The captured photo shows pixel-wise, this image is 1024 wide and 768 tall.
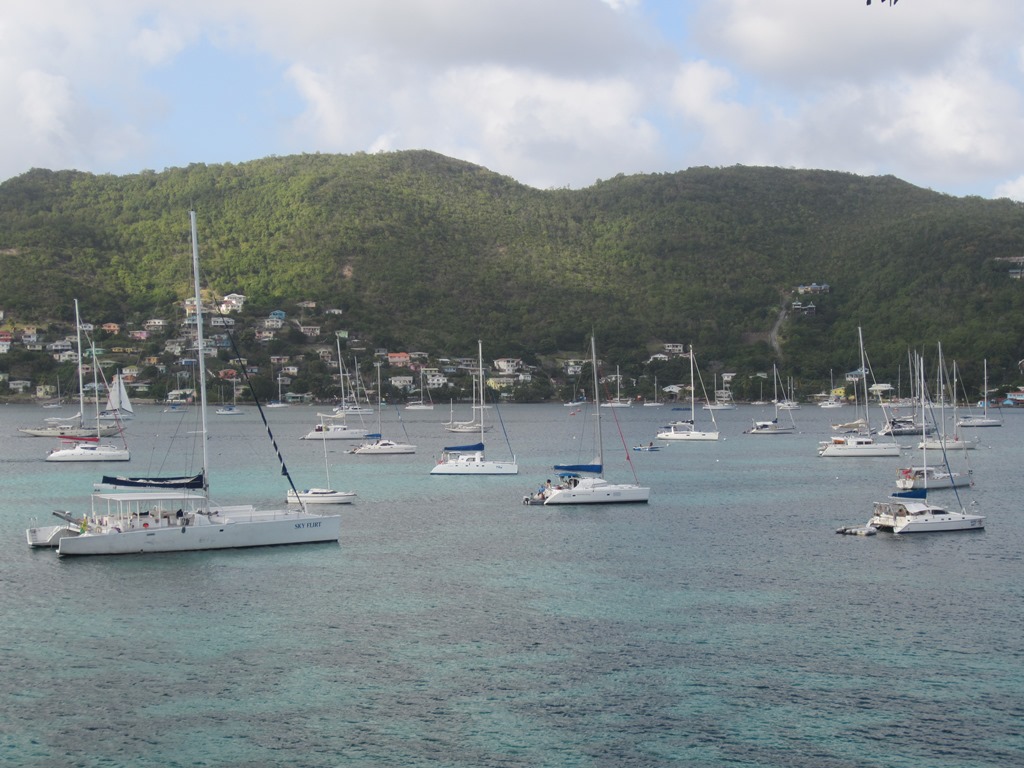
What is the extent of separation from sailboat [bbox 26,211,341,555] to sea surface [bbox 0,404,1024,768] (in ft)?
1.86

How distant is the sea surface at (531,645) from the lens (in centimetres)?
2127

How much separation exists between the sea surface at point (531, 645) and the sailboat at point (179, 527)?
22.3 inches

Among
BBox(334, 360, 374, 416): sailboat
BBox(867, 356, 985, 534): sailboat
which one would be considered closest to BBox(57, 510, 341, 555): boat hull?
BBox(867, 356, 985, 534): sailboat

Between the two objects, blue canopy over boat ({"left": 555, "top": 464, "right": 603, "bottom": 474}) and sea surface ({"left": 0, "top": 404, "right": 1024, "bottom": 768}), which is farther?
blue canopy over boat ({"left": 555, "top": 464, "right": 603, "bottom": 474})

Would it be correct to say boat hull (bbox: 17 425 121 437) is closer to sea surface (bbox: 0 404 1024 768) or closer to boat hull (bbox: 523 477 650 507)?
sea surface (bbox: 0 404 1024 768)

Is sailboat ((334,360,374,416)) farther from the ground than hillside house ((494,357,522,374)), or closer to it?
closer to it

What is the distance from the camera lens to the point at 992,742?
A: 21.2m

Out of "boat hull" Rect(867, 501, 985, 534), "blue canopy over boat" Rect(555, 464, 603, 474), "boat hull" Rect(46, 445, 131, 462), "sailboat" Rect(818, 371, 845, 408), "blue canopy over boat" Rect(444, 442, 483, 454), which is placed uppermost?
"sailboat" Rect(818, 371, 845, 408)

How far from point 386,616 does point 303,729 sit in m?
8.45

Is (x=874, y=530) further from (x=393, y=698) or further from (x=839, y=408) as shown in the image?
(x=839, y=408)

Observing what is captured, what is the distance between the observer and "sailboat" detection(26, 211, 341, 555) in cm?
3716

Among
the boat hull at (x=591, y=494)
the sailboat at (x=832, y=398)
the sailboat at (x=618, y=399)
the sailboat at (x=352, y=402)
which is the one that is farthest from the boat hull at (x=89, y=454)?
the sailboat at (x=832, y=398)

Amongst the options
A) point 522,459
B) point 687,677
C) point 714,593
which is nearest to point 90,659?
point 687,677

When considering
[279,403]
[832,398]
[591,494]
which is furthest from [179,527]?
[832,398]
